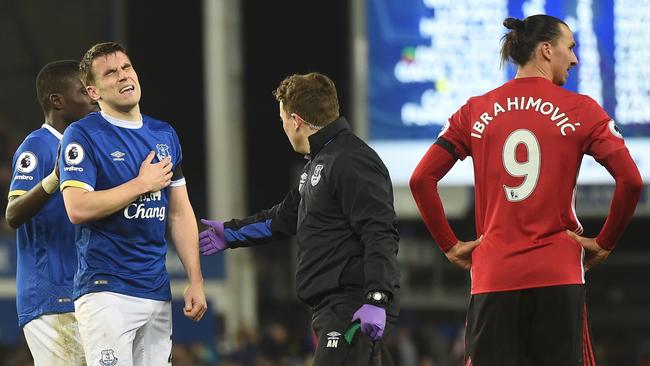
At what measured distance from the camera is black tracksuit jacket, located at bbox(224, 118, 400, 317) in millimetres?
5254

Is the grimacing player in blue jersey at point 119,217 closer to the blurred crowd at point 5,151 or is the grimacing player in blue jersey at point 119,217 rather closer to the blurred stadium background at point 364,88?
the blurred stadium background at point 364,88

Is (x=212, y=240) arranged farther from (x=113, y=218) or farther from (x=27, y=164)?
(x=27, y=164)

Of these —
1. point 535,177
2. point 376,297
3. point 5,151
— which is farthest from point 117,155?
point 5,151

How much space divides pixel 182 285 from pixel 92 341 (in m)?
8.05

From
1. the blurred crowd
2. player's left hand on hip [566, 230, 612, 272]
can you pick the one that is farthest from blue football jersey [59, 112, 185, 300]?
the blurred crowd

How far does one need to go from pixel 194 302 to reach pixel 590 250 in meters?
1.50

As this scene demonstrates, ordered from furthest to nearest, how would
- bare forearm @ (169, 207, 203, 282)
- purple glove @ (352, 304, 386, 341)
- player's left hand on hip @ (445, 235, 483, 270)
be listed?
bare forearm @ (169, 207, 203, 282)
player's left hand on hip @ (445, 235, 483, 270)
purple glove @ (352, 304, 386, 341)

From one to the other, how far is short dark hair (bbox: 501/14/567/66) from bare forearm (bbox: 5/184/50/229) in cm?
189

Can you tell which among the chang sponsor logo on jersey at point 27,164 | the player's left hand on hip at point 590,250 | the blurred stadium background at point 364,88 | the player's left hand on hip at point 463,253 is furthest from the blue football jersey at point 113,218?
the blurred stadium background at point 364,88

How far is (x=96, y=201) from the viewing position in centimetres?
523

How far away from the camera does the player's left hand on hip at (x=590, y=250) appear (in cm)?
532

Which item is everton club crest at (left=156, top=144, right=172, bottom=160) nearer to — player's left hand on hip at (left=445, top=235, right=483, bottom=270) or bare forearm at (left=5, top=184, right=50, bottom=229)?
bare forearm at (left=5, top=184, right=50, bottom=229)

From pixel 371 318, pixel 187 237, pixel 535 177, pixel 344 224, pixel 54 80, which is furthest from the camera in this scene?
pixel 54 80

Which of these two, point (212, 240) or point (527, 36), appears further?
point (212, 240)
